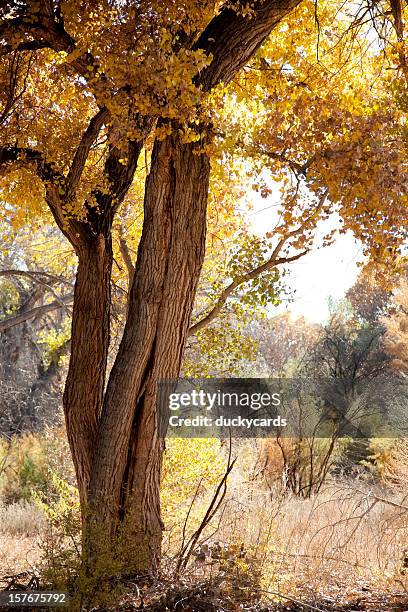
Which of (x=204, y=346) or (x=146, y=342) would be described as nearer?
(x=146, y=342)

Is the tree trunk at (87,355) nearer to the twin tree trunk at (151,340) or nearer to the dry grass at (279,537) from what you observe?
the twin tree trunk at (151,340)

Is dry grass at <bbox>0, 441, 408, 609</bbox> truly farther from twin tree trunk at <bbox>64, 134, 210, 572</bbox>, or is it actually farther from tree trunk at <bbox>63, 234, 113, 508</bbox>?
tree trunk at <bbox>63, 234, 113, 508</bbox>

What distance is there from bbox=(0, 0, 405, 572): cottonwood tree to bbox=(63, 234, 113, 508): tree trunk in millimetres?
11

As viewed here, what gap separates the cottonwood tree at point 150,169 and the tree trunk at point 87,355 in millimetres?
11

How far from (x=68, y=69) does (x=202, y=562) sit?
416 centimetres

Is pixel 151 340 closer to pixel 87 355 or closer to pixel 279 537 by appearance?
pixel 87 355

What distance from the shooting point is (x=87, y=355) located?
237 inches

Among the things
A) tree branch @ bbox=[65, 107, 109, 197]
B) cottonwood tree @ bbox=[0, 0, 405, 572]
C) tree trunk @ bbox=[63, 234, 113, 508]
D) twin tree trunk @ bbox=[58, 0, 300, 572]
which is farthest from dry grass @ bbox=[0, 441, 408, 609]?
tree branch @ bbox=[65, 107, 109, 197]

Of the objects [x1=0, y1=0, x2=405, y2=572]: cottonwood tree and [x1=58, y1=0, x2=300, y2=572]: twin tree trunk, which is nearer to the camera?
[x1=0, y1=0, x2=405, y2=572]: cottonwood tree

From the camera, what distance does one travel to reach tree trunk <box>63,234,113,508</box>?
583 centimetres

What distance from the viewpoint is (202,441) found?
798 cm

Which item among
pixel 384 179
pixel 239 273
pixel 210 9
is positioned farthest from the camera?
pixel 239 273

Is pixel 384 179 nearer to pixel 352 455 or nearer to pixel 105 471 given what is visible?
pixel 105 471

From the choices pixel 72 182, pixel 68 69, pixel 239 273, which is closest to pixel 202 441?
pixel 239 273
